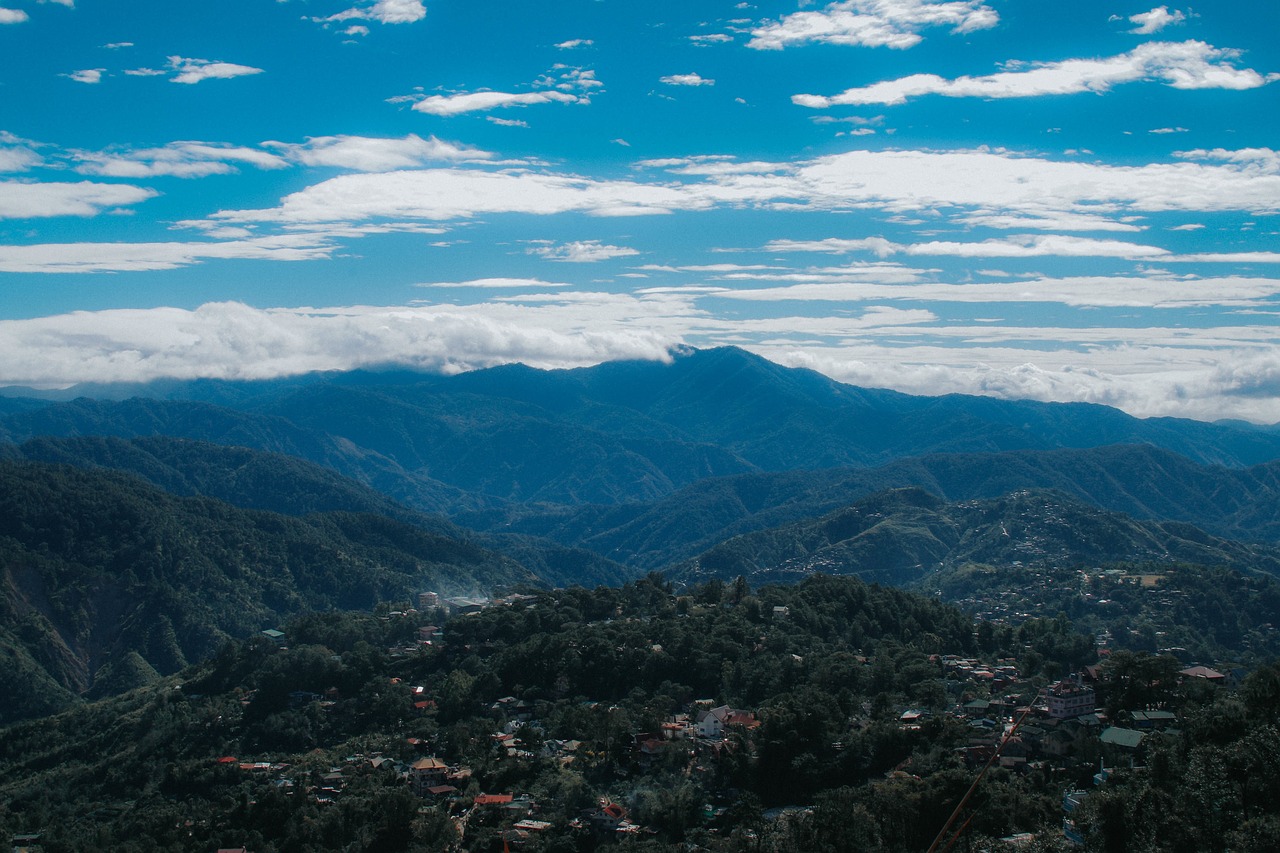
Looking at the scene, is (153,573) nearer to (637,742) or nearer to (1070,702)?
(637,742)

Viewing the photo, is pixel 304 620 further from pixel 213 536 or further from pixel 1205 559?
pixel 1205 559

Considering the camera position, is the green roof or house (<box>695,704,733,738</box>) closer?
the green roof

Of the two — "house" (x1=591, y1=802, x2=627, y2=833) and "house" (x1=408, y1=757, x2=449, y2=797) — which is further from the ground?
"house" (x1=591, y1=802, x2=627, y2=833)

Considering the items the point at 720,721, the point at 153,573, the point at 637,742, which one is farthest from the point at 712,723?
the point at 153,573

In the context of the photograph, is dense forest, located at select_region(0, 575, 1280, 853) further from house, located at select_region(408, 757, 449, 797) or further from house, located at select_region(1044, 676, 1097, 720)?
house, located at select_region(1044, 676, 1097, 720)

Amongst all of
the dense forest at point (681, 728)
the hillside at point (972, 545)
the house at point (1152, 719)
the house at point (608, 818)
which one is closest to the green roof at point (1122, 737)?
the dense forest at point (681, 728)

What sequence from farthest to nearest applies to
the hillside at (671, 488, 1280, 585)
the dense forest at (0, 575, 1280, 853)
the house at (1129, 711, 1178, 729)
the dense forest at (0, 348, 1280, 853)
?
the hillside at (671, 488, 1280, 585) < the house at (1129, 711, 1178, 729) < the dense forest at (0, 348, 1280, 853) < the dense forest at (0, 575, 1280, 853)

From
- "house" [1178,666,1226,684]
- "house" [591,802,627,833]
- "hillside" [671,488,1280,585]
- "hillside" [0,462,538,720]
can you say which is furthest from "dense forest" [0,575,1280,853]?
"hillside" [671,488,1280,585]

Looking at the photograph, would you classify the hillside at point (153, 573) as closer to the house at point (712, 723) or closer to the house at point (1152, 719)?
the house at point (712, 723)

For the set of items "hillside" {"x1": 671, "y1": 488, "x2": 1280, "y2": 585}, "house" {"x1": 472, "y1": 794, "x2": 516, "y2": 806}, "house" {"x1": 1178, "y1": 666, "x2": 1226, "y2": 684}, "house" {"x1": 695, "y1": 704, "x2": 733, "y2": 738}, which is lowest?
"hillside" {"x1": 671, "y1": 488, "x2": 1280, "y2": 585}
